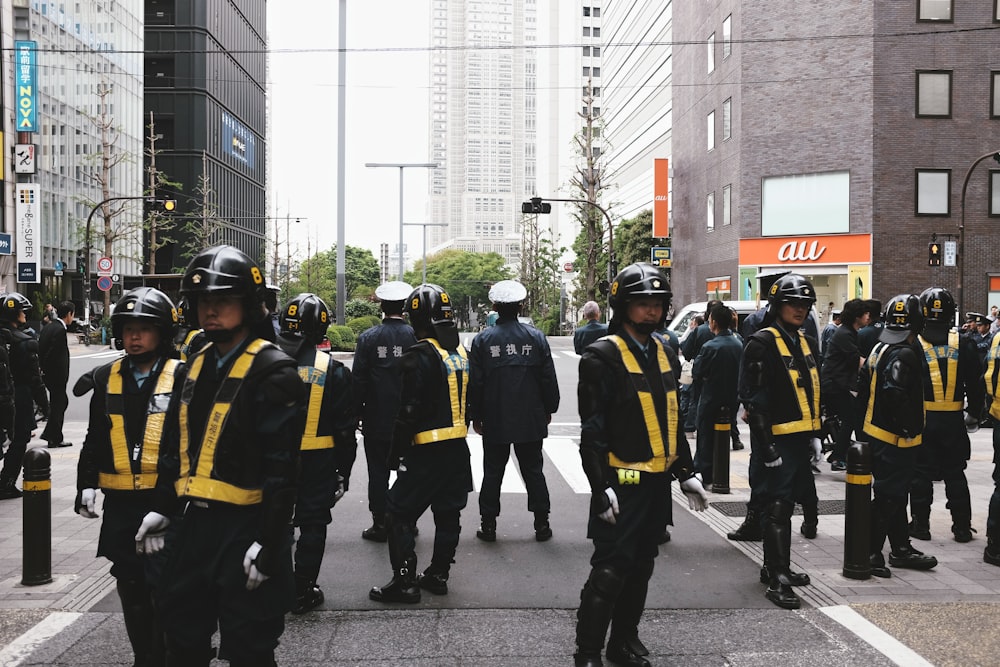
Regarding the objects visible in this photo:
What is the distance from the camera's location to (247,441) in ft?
11.2

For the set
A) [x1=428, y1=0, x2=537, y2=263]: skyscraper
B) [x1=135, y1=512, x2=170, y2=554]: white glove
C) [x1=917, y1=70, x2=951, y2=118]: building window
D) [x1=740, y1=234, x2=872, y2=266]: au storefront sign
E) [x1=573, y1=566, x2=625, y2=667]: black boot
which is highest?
[x1=428, y1=0, x2=537, y2=263]: skyscraper

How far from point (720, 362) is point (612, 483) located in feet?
17.3

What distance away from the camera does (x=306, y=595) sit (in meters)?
5.57

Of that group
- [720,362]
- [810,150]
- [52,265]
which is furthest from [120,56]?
[720,362]

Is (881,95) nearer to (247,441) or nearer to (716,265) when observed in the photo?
(716,265)

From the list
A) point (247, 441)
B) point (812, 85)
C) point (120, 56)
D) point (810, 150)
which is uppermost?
point (120, 56)

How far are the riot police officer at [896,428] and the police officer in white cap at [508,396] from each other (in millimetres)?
2399

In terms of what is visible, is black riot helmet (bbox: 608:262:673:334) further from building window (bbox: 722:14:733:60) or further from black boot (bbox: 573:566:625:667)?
building window (bbox: 722:14:733:60)

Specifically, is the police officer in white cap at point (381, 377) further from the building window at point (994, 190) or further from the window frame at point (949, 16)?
the building window at point (994, 190)

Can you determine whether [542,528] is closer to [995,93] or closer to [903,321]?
[903,321]

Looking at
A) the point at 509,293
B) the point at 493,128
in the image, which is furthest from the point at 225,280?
the point at 493,128

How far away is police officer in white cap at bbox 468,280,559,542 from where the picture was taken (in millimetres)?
7277

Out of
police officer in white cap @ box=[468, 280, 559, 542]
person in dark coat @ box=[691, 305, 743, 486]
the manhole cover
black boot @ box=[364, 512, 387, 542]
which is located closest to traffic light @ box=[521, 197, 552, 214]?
person in dark coat @ box=[691, 305, 743, 486]

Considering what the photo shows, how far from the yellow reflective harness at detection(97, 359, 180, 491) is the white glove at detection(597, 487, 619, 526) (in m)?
2.09
